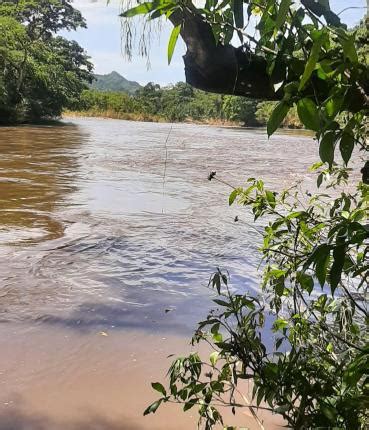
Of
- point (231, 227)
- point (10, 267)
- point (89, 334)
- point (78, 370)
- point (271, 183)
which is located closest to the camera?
point (78, 370)

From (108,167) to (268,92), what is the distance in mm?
10153

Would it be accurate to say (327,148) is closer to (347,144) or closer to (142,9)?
(347,144)

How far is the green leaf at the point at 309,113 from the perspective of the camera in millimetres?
742

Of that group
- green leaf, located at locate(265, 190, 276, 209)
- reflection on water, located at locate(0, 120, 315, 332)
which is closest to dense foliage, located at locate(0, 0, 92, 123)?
reflection on water, located at locate(0, 120, 315, 332)

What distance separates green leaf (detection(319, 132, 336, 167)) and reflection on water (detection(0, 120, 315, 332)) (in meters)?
1.04

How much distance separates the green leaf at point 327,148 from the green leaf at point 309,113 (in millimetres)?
27

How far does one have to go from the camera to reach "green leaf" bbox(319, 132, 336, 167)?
750 mm

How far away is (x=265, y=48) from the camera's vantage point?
100cm

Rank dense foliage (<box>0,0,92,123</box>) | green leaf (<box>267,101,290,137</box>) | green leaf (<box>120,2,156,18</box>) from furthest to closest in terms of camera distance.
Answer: dense foliage (<box>0,0,92,123</box>)
green leaf (<box>120,2,156,18</box>)
green leaf (<box>267,101,290,137</box>)

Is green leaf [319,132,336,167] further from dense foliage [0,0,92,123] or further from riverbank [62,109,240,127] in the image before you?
riverbank [62,109,240,127]

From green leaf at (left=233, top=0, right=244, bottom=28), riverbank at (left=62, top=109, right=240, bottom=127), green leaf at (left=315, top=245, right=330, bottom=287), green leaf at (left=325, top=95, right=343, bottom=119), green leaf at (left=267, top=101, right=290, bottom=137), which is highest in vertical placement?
green leaf at (left=233, top=0, right=244, bottom=28)

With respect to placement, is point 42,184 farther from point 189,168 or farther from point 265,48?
point 265,48

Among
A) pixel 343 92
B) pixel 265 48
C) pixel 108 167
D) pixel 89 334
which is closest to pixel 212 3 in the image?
pixel 265 48

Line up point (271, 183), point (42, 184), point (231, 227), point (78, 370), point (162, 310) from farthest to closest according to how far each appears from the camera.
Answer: point (271, 183), point (42, 184), point (231, 227), point (162, 310), point (78, 370)
